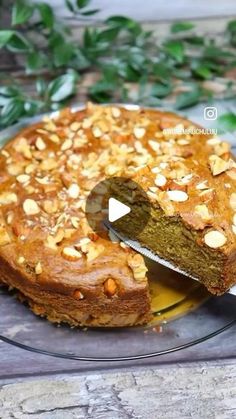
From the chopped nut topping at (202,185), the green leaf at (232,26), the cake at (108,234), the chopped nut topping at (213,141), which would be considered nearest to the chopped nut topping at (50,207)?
the cake at (108,234)

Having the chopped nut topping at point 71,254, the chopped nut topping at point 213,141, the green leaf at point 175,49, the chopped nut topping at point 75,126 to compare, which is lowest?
the chopped nut topping at point 71,254

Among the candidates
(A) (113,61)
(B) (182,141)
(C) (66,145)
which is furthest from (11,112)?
(B) (182,141)

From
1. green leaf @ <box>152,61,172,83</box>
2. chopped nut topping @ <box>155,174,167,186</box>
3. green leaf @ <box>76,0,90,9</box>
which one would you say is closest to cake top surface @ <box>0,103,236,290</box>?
chopped nut topping @ <box>155,174,167,186</box>

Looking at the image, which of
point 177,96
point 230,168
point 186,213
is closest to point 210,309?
point 186,213

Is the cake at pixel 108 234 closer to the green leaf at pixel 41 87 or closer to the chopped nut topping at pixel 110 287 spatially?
the chopped nut topping at pixel 110 287

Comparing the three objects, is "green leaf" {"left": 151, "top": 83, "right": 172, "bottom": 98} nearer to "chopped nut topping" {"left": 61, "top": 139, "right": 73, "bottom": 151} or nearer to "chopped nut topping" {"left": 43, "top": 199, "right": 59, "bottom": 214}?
"chopped nut topping" {"left": 61, "top": 139, "right": 73, "bottom": 151}

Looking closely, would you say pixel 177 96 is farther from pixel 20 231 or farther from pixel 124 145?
pixel 20 231

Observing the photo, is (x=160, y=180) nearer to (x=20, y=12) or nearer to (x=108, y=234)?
(x=108, y=234)
